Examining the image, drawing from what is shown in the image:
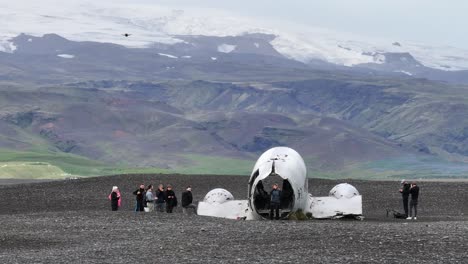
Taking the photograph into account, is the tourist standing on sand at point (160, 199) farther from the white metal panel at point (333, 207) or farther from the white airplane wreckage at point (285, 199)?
the white metal panel at point (333, 207)

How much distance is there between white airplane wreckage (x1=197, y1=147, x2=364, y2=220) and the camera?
56.4 meters

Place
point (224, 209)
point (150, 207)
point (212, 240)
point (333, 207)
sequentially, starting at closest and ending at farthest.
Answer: point (212, 240)
point (333, 207)
point (224, 209)
point (150, 207)

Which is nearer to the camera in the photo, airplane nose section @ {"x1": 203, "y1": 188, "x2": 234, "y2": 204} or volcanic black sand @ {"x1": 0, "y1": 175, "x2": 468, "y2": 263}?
volcanic black sand @ {"x1": 0, "y1": 175, "x2": 468, "y2": 263}

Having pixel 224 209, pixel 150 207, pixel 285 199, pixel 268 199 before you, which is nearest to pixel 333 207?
pixel 285 199

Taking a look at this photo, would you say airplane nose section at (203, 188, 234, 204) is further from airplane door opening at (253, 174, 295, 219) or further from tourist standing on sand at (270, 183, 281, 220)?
tourist standing on sand at (270, 183, 281, 220)

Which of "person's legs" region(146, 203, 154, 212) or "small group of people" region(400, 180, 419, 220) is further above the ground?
"small group of people" region(400, 180, 419, 220)

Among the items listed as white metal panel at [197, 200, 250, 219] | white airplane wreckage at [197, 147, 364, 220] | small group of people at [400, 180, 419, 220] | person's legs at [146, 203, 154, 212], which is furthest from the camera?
person's legs at [146, 203, 154, 212]

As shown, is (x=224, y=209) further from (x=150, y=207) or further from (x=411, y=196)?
(x=411, y=196)

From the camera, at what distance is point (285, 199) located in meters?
58.3

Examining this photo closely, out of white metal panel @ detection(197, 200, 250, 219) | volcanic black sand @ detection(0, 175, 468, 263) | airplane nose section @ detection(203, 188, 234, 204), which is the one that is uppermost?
airplane nose section @ detection(203, 188, 234, 204)

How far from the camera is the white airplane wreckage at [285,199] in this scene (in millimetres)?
56438

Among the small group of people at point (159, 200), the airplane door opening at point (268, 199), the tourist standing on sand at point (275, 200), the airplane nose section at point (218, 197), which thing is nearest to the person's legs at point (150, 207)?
the small group of people at point (159, 200)

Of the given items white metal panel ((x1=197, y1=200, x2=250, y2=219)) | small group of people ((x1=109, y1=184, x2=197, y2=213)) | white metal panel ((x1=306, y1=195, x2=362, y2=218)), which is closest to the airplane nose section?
white metal panel ((x1=197, y1=200, x2=250, y2=219))

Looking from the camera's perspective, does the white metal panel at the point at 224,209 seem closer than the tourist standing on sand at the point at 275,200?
No
